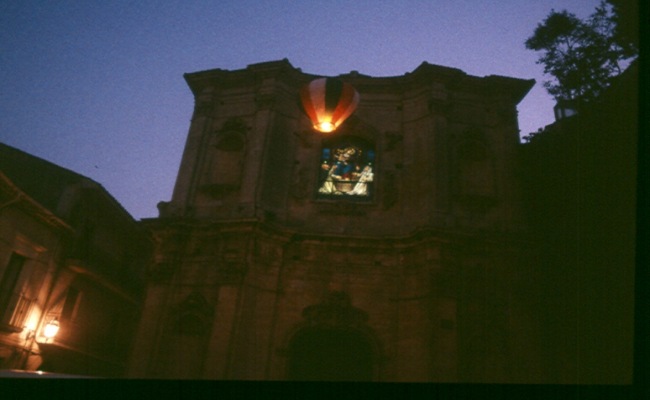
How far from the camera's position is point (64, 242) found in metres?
15.6

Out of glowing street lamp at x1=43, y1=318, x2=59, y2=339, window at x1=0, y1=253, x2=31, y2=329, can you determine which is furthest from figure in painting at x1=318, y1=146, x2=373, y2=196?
window at x1=0, y1=253, x2=31, y2=329

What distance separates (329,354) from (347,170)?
5578mm

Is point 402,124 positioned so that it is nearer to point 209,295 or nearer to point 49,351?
point 209,295

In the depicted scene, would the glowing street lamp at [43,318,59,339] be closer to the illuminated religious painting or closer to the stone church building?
the stone church building

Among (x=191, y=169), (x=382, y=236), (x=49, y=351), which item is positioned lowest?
(x=49, y=351)

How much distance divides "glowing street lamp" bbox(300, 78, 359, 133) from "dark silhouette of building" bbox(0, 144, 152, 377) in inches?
328

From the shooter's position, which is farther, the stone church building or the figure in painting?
the figure in painting

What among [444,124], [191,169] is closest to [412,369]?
[444,124]

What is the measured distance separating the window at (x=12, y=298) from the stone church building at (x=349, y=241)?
13.7 feet

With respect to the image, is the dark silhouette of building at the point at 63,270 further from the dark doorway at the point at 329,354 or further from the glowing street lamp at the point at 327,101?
the glowing street lamp at the point at 327,101

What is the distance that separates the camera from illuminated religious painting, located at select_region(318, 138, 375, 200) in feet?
47.4

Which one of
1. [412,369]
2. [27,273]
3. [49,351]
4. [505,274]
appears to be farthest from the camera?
[49,351]

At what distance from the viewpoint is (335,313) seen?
12203 mm

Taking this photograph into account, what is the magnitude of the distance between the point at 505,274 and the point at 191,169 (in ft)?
31.5
